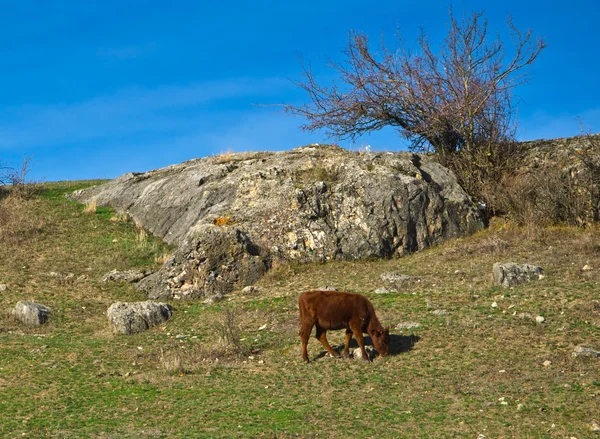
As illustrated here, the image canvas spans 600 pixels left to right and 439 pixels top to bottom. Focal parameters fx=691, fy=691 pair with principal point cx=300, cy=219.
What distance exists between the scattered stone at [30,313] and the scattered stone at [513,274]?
12531 mm

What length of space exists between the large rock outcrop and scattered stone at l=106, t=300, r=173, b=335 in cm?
266

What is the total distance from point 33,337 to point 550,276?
13.9 metres

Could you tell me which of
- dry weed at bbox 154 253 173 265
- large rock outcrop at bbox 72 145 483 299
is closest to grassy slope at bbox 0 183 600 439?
large rock outcrop at bbox 72 145 483 299

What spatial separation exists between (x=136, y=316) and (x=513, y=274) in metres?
10.2

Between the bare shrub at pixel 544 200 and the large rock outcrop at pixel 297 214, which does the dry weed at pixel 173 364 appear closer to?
the large rock outcrop at pixel 297 214

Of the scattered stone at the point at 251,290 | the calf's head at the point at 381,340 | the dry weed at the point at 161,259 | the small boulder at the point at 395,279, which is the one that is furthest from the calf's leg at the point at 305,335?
the dry weed at the point at 161,259

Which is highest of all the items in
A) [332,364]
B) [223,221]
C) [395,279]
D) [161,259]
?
[223,221]

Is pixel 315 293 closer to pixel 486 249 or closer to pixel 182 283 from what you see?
pixel 182 283

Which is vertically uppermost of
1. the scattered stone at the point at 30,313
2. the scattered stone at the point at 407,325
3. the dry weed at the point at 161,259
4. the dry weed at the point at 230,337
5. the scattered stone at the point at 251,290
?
the dry weed at the point at 161,259

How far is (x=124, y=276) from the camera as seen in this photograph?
2384 cm

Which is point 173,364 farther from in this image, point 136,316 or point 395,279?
point 395,279

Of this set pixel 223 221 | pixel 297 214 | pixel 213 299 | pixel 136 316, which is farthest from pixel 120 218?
pixel 136 316

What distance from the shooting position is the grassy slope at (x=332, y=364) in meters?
11.0

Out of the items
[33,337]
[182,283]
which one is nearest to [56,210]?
[182,283]
